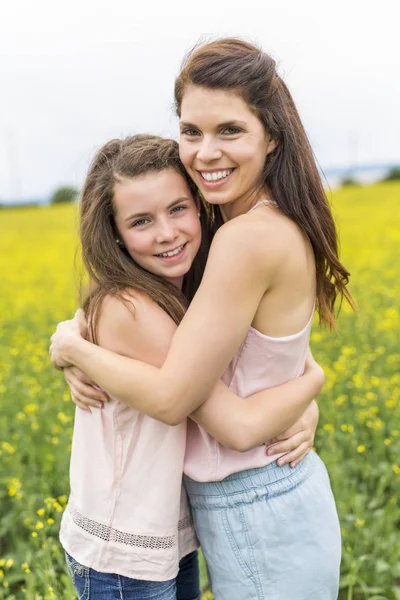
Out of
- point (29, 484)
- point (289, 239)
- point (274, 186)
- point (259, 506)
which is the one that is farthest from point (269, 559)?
point (29, 484)

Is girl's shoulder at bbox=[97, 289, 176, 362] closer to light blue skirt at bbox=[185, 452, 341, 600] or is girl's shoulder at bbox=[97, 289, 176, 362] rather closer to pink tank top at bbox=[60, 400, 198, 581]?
pink tank top at bbox=[60, 400, 198, 581]

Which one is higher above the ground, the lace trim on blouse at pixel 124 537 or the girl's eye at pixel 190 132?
the girl's eye at pixel 190 132

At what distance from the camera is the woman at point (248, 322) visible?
1.84 meters

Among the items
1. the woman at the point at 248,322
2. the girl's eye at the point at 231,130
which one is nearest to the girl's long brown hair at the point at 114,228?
the woman at the point at 248,322

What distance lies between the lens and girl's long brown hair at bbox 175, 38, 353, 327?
1.93 metres

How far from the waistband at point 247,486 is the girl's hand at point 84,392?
1.23 feet

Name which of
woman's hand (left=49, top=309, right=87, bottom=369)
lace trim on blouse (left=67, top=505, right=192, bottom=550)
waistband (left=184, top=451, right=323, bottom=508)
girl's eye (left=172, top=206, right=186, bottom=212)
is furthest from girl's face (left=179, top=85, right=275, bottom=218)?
lace trim on blouse (left=67, top=505, right=192, bottom=550)

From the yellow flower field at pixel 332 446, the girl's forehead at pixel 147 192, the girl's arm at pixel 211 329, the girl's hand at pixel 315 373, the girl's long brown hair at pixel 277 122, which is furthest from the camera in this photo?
the yellow flower field at pixel 332 446

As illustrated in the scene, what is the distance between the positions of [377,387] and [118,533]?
290 centimetres

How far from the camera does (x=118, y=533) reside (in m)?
1.98

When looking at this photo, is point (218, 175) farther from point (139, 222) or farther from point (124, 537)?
point (124, 537)

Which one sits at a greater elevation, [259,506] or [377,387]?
[259,506]

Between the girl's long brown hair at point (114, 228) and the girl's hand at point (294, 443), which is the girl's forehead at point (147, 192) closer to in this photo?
the girl's long brown hair at point (114, 228)

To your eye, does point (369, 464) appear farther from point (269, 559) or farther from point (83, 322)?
point (83, 322)
